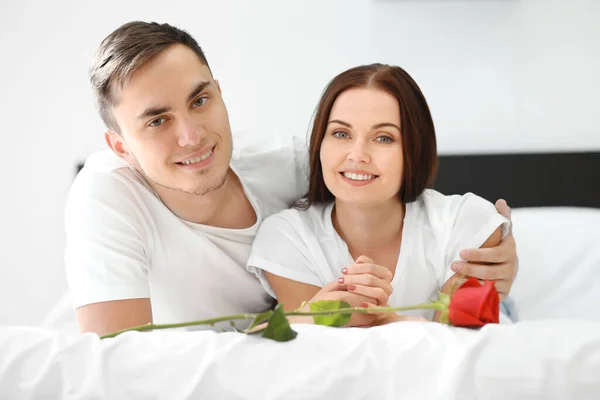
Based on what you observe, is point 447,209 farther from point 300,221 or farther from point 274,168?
point 274,168

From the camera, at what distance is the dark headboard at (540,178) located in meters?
2.50

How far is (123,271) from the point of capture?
1443 mm

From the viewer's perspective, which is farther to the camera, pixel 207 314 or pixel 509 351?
pixel 207 314

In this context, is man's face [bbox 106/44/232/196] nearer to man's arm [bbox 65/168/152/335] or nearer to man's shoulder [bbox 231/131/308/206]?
man's arm [bbox 65/168/152/335]

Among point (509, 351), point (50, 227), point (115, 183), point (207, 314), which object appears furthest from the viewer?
point (50, 227)

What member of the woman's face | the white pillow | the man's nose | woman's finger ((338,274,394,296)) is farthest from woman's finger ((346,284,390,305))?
the white pillow

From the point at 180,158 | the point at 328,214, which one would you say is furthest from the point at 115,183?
the point at 328,214

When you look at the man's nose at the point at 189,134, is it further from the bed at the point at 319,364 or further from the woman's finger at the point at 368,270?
the bed at the point at 319,364

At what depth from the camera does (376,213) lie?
162cm

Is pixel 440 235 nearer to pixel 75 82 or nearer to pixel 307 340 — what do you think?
pixel 307 340

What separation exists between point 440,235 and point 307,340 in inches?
28.4

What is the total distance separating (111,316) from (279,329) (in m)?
0.60

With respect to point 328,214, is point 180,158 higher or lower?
higher

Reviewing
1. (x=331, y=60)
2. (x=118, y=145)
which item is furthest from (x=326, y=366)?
(x=331, y=60)
